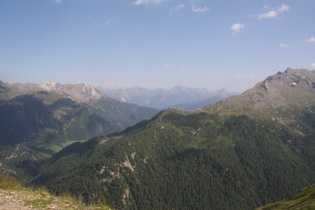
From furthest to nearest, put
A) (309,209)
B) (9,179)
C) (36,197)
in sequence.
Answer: (309,209) → (9,179) → (36,197)

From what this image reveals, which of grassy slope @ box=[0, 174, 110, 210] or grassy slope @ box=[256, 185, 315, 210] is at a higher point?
grassy slope @ box=[0, 174, 110, 210]

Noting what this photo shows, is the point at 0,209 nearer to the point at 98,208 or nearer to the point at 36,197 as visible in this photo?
the point at 36,197

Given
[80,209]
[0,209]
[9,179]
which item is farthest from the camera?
[9,179]

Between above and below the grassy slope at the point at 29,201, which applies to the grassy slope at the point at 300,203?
below

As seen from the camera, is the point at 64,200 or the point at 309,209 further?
the point at 309,209

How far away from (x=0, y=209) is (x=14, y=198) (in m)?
3.72

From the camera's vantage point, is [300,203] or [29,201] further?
[300,203]

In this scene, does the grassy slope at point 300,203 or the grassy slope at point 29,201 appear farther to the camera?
the grassy slope at point 300,203

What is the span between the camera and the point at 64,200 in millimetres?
28359

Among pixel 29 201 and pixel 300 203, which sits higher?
pixel 29 201

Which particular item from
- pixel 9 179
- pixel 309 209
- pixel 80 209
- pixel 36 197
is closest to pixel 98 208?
pixel 80 209

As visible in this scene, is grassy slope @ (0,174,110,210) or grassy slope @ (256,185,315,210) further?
grassy slope @ (256,185,315,210)

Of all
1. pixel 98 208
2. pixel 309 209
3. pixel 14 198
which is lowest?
pixel 309 209

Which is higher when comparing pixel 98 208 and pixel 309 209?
pixel 98 208
